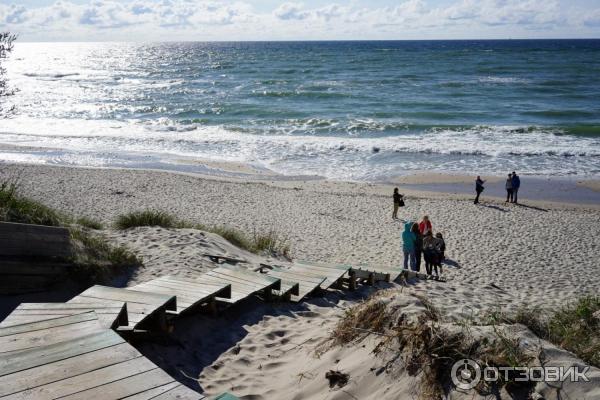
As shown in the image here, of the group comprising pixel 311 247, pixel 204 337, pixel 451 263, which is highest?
pixel 204 337

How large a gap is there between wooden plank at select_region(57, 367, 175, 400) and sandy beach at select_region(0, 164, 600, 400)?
1.23 metres

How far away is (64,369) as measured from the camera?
3.74 metres

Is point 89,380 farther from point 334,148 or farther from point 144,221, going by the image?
point 334,148

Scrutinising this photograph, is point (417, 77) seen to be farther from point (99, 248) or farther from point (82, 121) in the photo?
point (99, 248)

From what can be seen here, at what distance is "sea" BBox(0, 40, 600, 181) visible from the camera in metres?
26.3

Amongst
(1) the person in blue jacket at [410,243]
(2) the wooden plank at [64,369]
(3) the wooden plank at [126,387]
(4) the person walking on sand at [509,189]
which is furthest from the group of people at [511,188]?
(3) the wooden plank at [126,387]

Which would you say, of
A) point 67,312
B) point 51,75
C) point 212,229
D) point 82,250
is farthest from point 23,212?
point 51,75

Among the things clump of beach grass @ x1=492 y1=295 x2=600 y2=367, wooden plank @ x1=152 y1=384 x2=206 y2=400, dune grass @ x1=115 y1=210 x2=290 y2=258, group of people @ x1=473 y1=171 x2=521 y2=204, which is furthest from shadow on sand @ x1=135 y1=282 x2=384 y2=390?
group of people @ x1=473 y1=171 x2=521 y2=204

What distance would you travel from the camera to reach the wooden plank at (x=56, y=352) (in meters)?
3.77

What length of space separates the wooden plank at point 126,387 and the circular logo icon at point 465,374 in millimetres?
1915

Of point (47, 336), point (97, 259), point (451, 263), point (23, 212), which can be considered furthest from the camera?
point (451, 263)

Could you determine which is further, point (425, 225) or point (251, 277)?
point (425, 225)

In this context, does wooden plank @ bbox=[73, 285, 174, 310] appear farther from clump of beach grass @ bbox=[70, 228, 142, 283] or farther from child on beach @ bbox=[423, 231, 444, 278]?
child on beach @ bbox=[423, 231, 444, 278]

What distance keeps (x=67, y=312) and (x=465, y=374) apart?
327cm
